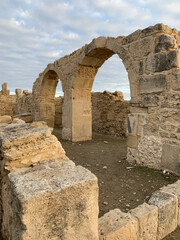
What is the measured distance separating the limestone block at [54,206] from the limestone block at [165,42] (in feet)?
9.88

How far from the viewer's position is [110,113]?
326 inches

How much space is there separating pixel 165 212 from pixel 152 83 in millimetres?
2328

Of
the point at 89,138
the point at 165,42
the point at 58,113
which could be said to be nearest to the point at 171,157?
the point at 165,42

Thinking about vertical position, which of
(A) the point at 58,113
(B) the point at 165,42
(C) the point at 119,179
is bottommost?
(C) the point at 119,179

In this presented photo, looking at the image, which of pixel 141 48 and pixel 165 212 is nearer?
pixel 165 212

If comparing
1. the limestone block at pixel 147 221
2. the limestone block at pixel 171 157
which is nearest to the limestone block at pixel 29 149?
the limestone block at pixel 147 221

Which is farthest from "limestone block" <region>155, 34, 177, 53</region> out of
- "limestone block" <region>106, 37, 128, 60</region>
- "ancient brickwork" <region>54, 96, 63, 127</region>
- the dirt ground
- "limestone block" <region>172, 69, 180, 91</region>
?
"ancient brickwork" <region>54, 96, 63, 127</region>

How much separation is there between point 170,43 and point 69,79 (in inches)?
149

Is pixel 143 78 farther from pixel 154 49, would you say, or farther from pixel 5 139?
pixel 5 139

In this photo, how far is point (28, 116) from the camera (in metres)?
9.84

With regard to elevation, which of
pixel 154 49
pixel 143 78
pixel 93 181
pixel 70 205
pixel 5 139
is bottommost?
pixel 70 205

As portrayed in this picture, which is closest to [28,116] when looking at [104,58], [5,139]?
[104,58]

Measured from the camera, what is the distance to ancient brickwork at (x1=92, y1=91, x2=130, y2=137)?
7.76m

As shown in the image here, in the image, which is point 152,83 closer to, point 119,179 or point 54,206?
point 119,179
